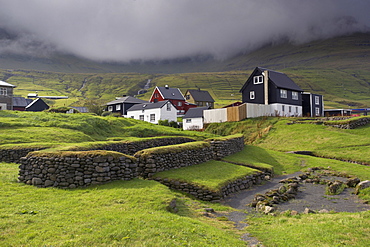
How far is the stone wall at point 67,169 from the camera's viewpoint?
15055mm

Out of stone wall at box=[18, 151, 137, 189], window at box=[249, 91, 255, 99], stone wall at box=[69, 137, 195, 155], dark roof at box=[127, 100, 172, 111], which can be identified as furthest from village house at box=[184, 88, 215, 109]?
stone wall at box=[18, 151, 137, 189]

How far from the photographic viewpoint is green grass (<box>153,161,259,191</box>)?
1917 cm

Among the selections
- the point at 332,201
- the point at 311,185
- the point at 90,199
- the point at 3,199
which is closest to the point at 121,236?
the point at 90,199

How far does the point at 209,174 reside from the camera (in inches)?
848

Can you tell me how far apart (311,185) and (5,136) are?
28299 mm

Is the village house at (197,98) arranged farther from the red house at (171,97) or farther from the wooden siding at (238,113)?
the wooden siding at (238,113)

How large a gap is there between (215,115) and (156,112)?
77.7 feet

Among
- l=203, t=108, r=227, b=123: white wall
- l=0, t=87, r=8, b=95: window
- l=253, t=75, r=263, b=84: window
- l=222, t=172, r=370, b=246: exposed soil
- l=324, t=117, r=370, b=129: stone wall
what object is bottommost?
l=222, t=172, r=370, b=246: exposed soil

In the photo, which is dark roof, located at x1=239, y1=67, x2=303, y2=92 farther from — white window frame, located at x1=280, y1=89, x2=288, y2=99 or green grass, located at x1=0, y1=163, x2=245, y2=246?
green grass, located at x1=0, y1=163, x2=245, y2=246

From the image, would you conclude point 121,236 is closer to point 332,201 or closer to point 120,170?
point 120,170

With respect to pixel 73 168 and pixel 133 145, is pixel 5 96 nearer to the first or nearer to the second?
pixel 133 145

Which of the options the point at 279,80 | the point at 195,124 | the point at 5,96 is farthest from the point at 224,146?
the point at 5,96

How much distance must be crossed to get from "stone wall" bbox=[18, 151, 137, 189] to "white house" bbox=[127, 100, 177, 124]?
6223 cm

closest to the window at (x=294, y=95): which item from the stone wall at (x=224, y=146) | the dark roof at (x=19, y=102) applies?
the stone wall at (x=224, y=146)
